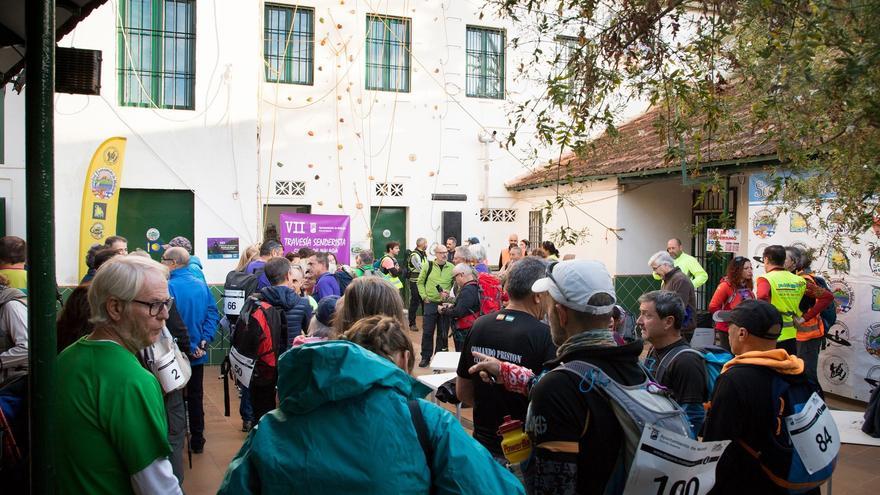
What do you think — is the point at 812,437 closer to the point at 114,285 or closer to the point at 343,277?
the point at 114,285

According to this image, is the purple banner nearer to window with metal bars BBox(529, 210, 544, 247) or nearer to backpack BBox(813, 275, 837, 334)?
window with metal bars BBox(529, 210, 544, 247)

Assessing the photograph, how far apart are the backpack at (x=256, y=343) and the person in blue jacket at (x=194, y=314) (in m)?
0.57

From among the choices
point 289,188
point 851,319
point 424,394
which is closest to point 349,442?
point 424,394

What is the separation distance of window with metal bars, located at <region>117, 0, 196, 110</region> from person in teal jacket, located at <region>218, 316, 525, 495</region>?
475 inches

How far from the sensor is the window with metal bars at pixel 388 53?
17094 millimetres

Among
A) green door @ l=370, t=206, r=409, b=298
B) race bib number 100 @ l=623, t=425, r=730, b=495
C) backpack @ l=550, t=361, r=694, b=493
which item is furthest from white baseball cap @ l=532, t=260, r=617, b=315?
green door @ l=370, t=206, r=409, b=298

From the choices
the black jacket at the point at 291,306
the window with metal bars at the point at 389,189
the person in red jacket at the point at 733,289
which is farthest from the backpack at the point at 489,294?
the window with metal bars at the point at 389,189

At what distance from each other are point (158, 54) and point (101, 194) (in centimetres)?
291

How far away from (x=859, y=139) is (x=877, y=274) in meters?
5.07

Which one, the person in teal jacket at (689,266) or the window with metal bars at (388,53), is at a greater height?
the window with metal bars at (388,53)

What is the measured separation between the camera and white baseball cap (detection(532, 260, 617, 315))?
287 centimetres

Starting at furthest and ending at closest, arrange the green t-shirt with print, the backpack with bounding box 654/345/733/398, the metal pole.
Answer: the backpack with bounding box 654/345/733/398 < the green t-shirt with print < the metal pole

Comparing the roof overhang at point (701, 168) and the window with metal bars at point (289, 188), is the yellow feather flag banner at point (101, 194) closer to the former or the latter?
the window with metal bars at point (289, 188)

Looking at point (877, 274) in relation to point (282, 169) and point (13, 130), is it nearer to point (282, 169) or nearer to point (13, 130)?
point (282, 169)
